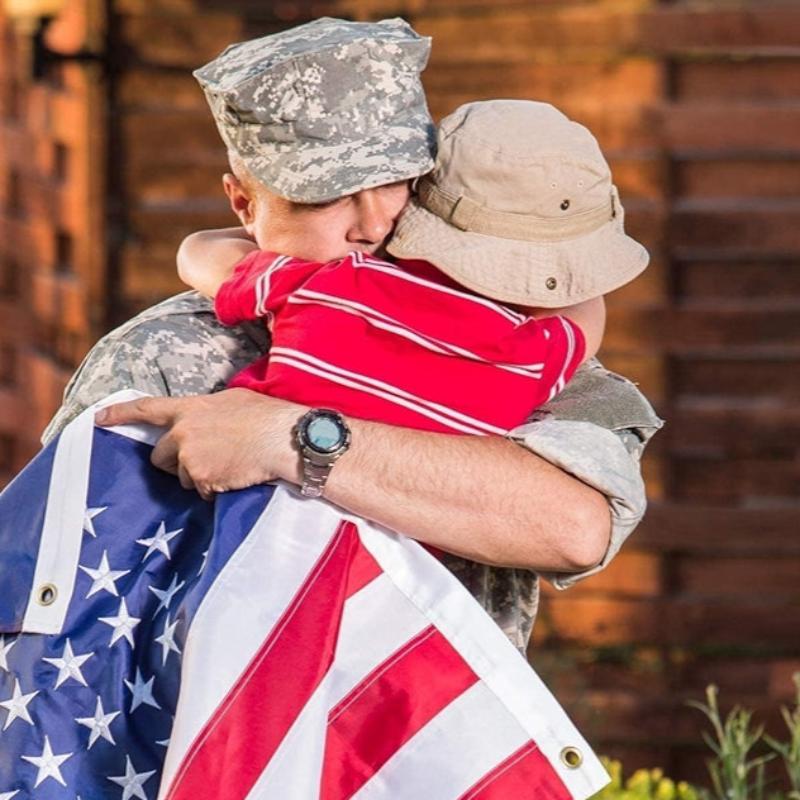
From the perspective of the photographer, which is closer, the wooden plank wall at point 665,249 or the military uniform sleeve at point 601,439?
the military uniform sleeve at point 601,439

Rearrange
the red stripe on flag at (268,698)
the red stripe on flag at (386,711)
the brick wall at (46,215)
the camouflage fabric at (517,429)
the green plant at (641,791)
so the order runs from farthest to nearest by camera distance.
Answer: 1. the brick wall at (46,215)
2. the green plant at (641,791)
3. the camouflage fabric at (517,429)
4. the red stripe on flag at (386,711)
5. the red stripe on flag at (268,698)

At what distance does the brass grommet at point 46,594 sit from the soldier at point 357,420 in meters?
0.21

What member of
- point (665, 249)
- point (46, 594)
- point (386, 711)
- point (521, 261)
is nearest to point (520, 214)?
point (521, 261)

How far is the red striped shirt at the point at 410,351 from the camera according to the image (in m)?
2.59

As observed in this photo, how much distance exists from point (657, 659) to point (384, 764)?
3.81 metres

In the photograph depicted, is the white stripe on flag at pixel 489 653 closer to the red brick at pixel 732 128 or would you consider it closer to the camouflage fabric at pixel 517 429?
the camouflage fabric at pixel 517 429

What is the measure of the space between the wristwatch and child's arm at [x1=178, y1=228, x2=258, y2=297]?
1.29 ft

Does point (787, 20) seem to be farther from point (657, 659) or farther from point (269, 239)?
point (269, 239)

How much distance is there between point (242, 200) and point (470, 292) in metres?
0.45

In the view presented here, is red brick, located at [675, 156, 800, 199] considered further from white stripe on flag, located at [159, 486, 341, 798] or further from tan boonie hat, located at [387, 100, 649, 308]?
white stripe on flag, located at [159, 486, 341, 798]

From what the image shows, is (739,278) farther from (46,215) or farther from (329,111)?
(329,111)

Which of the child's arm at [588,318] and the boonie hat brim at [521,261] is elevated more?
the boonie hat brim at [521,261]

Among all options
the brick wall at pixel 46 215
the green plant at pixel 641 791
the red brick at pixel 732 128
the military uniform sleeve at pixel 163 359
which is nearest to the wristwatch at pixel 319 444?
the military uniform sleeve at pixel 163 359

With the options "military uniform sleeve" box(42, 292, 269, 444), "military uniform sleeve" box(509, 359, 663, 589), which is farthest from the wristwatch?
"military uniform sleeve" box(42, 292, 269, 444)
